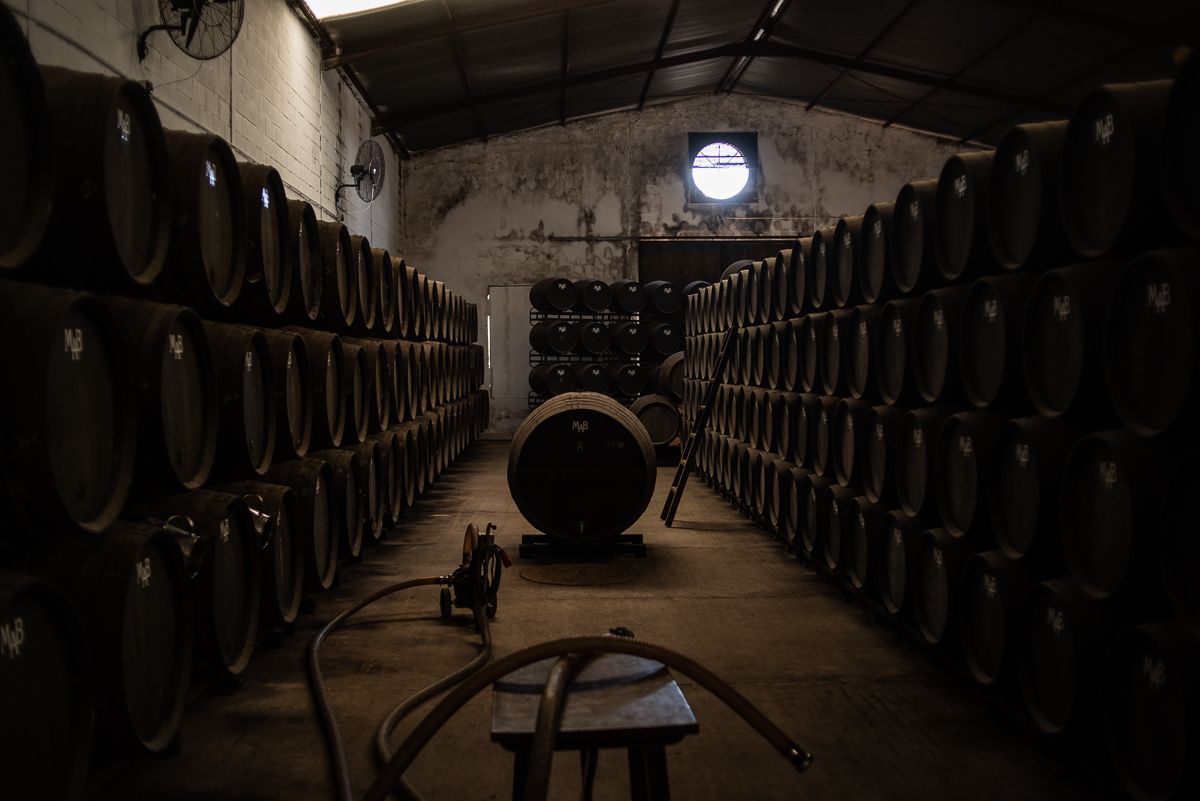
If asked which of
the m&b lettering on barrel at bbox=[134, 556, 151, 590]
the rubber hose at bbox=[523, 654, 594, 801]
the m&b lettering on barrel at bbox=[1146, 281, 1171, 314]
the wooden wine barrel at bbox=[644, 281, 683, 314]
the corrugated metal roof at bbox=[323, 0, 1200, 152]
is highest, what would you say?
the corrugated metal roof at bbox=[323, 0, 1200, 152]

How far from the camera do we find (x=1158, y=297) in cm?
255

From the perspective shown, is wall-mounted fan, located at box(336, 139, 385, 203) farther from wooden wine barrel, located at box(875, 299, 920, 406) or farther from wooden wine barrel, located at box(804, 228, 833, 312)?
wooden wine barrel, located at box(875, 299, 920, 406)

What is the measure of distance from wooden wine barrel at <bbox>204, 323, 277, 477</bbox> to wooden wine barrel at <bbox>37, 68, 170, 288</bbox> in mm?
732

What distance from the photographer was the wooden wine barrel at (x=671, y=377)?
13.4 metres

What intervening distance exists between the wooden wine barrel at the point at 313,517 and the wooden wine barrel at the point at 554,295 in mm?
10551

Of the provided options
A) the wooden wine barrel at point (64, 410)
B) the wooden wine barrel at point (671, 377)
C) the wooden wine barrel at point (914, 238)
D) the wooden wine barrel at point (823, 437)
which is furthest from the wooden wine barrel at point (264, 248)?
the wooden wine barrel at point (671, 377)

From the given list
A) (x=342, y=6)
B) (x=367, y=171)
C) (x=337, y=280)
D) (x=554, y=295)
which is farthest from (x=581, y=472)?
(x=554, y=295)

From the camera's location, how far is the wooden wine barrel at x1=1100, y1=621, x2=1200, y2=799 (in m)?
2.33

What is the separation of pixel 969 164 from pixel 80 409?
3392 mm

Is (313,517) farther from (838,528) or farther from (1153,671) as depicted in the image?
(1153,671)

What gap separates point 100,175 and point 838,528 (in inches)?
164

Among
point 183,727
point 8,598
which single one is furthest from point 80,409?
point 183,727

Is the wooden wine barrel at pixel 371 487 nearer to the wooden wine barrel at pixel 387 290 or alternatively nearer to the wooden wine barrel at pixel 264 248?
the wooden wine barrel at pixel 387 290

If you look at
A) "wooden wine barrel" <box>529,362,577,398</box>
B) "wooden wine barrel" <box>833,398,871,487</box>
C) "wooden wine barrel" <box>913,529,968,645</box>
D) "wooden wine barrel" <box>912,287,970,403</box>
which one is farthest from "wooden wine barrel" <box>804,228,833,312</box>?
"wooden wine barrel" <box>529,362,577,398</box>
